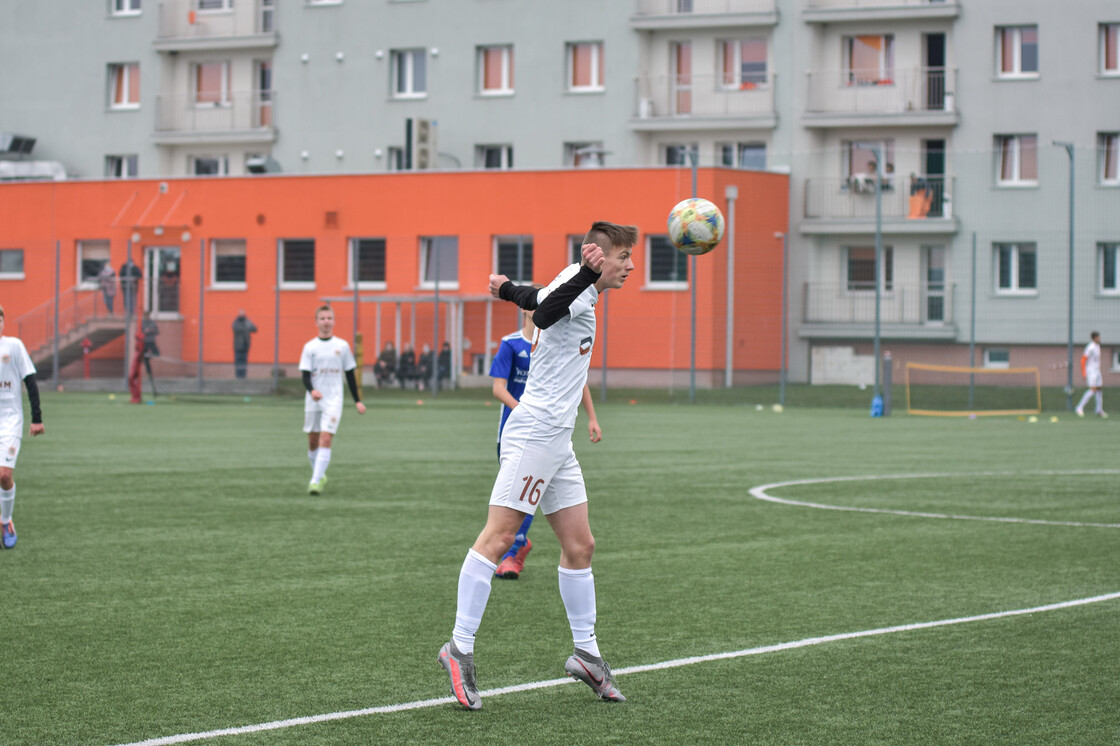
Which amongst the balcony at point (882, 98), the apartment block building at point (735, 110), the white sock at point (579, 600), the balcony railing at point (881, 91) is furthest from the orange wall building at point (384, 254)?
the white sock at point (579, 600)

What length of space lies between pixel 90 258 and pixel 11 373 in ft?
128

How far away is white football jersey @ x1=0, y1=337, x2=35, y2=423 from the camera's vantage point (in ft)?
37.3

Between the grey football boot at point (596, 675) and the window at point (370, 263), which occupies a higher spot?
the window at point (370, 263)

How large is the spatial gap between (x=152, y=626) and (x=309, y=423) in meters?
8.09

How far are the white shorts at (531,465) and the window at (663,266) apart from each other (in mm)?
36115

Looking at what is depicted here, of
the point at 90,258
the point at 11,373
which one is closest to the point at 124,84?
the point at 90,258

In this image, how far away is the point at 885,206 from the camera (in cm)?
4588

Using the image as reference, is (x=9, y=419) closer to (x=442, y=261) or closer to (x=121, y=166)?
(x=442, y=261)

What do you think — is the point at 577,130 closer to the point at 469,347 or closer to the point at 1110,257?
the point at 469,347

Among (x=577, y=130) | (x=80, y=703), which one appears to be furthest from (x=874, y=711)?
(x=577, y=130)

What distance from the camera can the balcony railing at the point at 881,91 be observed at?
4662 cm

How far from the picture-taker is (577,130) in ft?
162

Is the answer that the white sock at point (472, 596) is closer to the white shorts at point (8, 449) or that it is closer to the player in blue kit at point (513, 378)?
the player in blue kit at point (513, 378)

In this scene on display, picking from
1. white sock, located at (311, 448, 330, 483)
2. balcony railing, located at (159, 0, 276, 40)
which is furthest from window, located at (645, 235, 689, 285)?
white sock, located at (311, 448, 330, 483)
